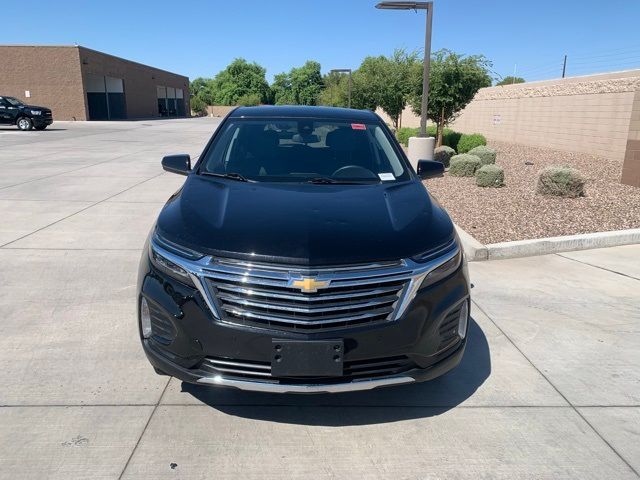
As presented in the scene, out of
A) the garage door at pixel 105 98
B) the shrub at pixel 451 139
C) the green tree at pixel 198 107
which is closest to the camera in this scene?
the shrub at pixel 451 139

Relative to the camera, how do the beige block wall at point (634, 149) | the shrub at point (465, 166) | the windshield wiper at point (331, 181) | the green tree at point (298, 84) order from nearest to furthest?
the windshield wiper at point (331, 181)
the beige block wall at point (634, 149)
the shrub at point (465, 166)
the green tree at point (298, 84)

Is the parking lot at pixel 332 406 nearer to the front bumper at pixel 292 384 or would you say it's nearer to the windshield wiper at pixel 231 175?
the front bumper at pixel 292 384

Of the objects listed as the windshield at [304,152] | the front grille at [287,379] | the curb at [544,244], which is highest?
the windshield at [304,152]

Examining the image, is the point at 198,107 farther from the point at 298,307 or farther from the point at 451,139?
the point at 298,307

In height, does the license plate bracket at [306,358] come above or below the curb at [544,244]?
above

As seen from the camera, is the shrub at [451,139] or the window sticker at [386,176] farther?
the shrub at [451,139]

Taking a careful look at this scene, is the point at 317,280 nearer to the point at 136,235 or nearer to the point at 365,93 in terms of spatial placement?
the point at 136,235

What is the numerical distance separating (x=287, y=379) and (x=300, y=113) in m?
2.58

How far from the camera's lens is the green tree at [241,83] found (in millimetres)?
107375

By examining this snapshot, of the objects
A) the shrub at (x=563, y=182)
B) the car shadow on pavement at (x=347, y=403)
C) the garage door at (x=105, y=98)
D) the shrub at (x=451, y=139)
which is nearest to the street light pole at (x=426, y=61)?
the shrub at (x=563, y=182)

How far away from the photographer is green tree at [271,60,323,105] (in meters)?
102

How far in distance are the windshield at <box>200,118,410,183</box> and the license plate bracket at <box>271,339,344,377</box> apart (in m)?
1.47

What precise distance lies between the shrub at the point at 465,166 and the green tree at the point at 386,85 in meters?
10.7

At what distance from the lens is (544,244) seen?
6410 millimetres
